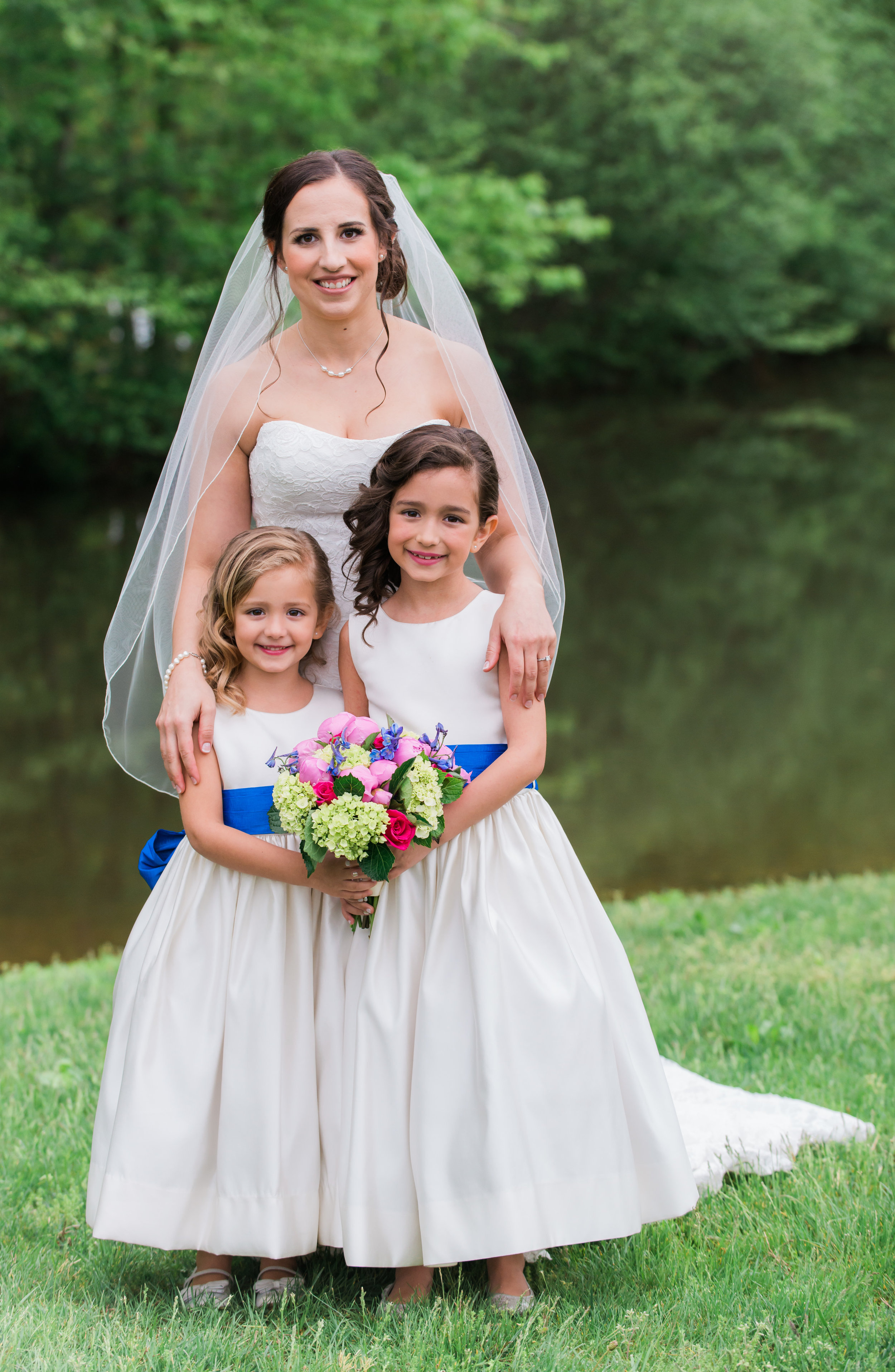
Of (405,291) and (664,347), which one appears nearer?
(405,291)

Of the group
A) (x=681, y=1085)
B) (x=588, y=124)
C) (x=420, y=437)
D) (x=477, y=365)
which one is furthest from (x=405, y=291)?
(x=588, y=124)

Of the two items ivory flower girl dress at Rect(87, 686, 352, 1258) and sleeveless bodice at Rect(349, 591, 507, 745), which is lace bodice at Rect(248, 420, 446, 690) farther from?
ivory flower girl dress at Rect(87, 686, 352, 1258)

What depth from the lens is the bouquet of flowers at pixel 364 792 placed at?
2.58 meters

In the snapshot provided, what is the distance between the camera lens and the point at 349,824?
2553mm

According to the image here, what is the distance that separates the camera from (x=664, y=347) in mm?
37031

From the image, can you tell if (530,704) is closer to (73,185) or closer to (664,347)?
(73,185)

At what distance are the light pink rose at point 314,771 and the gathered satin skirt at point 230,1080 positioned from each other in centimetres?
33

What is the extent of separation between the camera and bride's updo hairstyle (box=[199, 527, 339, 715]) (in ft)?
9.82

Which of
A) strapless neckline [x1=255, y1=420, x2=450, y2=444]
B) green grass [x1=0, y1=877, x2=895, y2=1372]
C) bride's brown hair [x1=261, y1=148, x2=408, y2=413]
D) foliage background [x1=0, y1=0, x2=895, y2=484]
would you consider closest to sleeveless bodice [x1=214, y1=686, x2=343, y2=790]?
A: strapless neckline [x1=255, y1=420, x2=450, y2=444]

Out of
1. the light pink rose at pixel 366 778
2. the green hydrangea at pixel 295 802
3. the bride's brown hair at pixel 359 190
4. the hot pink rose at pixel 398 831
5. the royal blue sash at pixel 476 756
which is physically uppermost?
the bride's brown hair at pixel 359 190

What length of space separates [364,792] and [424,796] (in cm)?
12

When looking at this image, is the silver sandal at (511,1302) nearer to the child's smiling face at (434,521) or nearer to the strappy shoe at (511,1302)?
the strappy shoe at (511,1302)

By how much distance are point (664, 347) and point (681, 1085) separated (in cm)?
3524

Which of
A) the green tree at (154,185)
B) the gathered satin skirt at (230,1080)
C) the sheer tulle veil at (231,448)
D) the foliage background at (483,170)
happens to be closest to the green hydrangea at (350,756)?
the gathered satin skirt at (230,1080)
